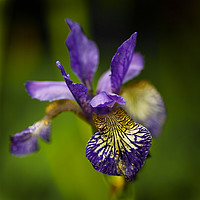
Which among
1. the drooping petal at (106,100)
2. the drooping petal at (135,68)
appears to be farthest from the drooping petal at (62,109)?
the drooping petal at (135,68)

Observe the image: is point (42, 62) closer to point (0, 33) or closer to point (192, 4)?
point (0, 33)

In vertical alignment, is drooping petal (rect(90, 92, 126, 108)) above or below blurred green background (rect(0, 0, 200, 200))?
above

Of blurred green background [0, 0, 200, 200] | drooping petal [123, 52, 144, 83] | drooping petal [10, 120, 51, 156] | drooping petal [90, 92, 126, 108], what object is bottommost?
blurred green background [0, 0, 200, 200]

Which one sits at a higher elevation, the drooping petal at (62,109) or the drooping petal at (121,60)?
the drooping petal at (121,60)

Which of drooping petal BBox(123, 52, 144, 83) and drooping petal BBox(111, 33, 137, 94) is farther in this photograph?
drooping petal BBox(123, 52, 144, 83)

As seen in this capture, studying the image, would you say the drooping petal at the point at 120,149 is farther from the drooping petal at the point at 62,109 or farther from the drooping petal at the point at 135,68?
the drooping petal at the point at 135,68

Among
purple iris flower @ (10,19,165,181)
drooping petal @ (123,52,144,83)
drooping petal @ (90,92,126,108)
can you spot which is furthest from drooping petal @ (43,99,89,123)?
drooping petal @ (123,52,144,83)

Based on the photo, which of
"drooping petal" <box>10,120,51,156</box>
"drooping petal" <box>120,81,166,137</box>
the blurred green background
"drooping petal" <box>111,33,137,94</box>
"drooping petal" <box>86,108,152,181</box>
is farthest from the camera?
the blurred green background

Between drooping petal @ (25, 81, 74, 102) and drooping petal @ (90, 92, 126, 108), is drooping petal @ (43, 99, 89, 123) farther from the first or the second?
drooping petal @ (90, 92, 126, 108)
